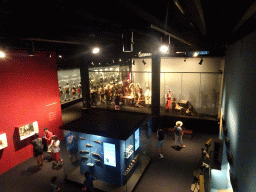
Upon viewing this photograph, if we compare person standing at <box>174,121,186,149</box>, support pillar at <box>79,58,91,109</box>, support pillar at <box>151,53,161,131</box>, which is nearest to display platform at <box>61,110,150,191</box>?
person standing at <box>174,121,186,149</box>

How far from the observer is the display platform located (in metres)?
5.66

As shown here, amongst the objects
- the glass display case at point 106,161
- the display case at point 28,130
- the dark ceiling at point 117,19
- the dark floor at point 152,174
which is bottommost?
the dark floor at point 152,174

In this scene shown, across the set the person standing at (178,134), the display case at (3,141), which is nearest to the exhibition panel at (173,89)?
the person standing at (178,134)

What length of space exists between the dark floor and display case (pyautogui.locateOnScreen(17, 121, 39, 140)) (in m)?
1.10

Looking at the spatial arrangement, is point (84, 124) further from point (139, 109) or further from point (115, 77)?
point (115, 77)

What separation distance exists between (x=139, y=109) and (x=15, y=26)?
8.71m

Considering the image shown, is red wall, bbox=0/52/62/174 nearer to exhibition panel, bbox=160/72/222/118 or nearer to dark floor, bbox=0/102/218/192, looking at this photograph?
dark floor, bbox=0/102/218/192

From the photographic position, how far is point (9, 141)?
272 inches

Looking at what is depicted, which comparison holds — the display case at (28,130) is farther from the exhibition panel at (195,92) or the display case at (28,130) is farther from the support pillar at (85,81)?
the exhibition panel at (195,92)

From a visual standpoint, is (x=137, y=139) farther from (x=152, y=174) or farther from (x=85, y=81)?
(x=85, y=81)

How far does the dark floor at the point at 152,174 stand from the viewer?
599cm

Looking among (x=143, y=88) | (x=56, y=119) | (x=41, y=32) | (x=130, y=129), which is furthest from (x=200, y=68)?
(x=41, y=32)

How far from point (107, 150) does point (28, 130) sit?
378cm

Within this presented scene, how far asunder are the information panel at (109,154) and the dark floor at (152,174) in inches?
48.3
